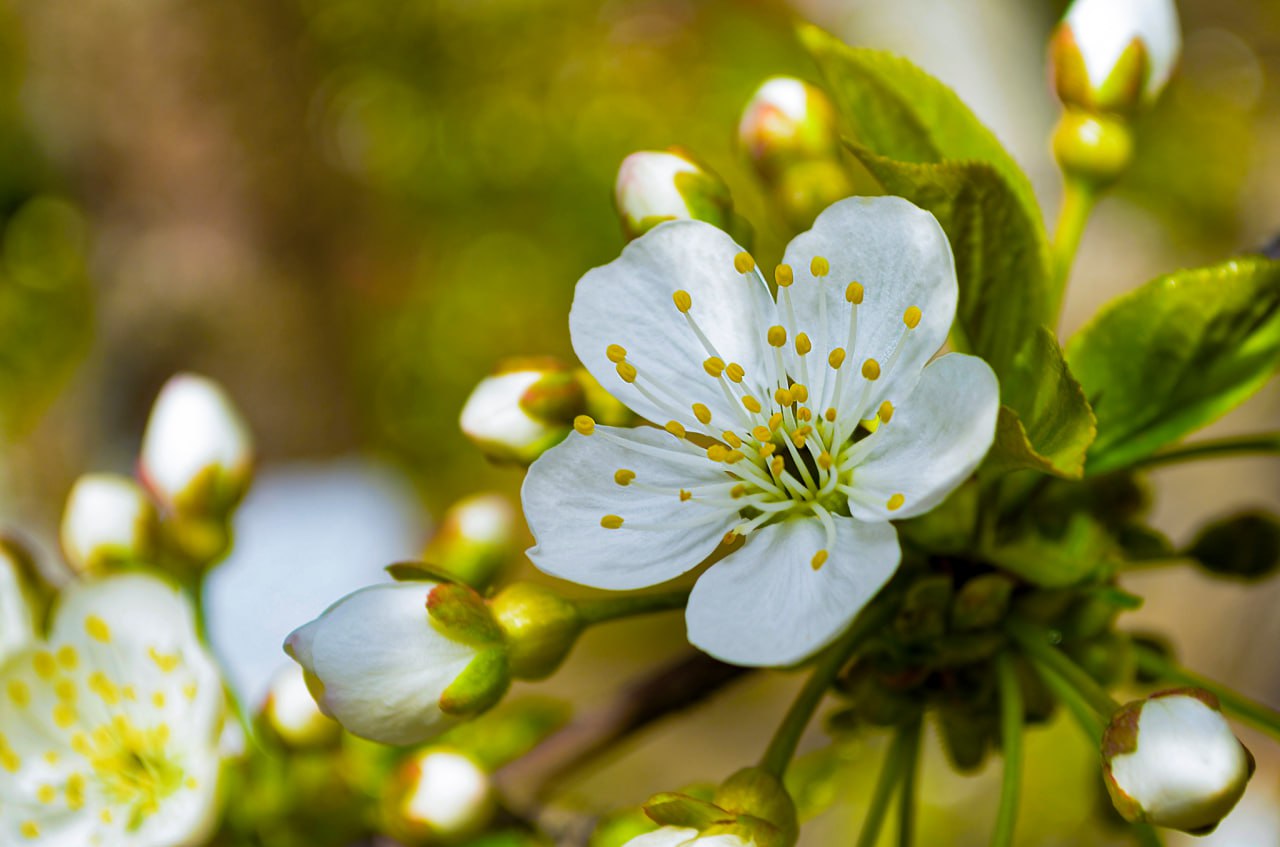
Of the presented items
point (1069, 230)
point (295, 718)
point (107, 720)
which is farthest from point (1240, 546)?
point (107, 720)

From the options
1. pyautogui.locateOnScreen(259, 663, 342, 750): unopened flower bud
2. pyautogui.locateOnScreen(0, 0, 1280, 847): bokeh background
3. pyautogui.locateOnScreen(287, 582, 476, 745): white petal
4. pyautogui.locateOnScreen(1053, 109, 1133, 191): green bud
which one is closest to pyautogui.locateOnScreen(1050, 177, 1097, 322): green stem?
pyautogui.locateOnScreen(1053, 109, 1133, 191): green bud

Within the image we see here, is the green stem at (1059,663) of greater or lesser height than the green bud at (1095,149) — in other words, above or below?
below

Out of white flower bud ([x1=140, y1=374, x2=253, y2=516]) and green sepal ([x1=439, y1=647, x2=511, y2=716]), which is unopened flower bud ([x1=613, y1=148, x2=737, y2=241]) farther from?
white flower bud ([x1=140, y1=374, x2=253, y2=516])

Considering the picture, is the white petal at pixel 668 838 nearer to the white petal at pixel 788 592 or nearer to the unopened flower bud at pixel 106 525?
the white petal at pixel 788 592

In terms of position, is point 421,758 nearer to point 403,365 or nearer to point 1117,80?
point 1117,80

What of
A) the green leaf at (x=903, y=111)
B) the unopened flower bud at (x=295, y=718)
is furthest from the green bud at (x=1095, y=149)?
the unopened flower bud at (x=295, y=718)

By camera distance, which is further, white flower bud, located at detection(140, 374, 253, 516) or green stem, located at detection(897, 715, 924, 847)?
white flower bud, located at detection(140, 374, 253, 516)
